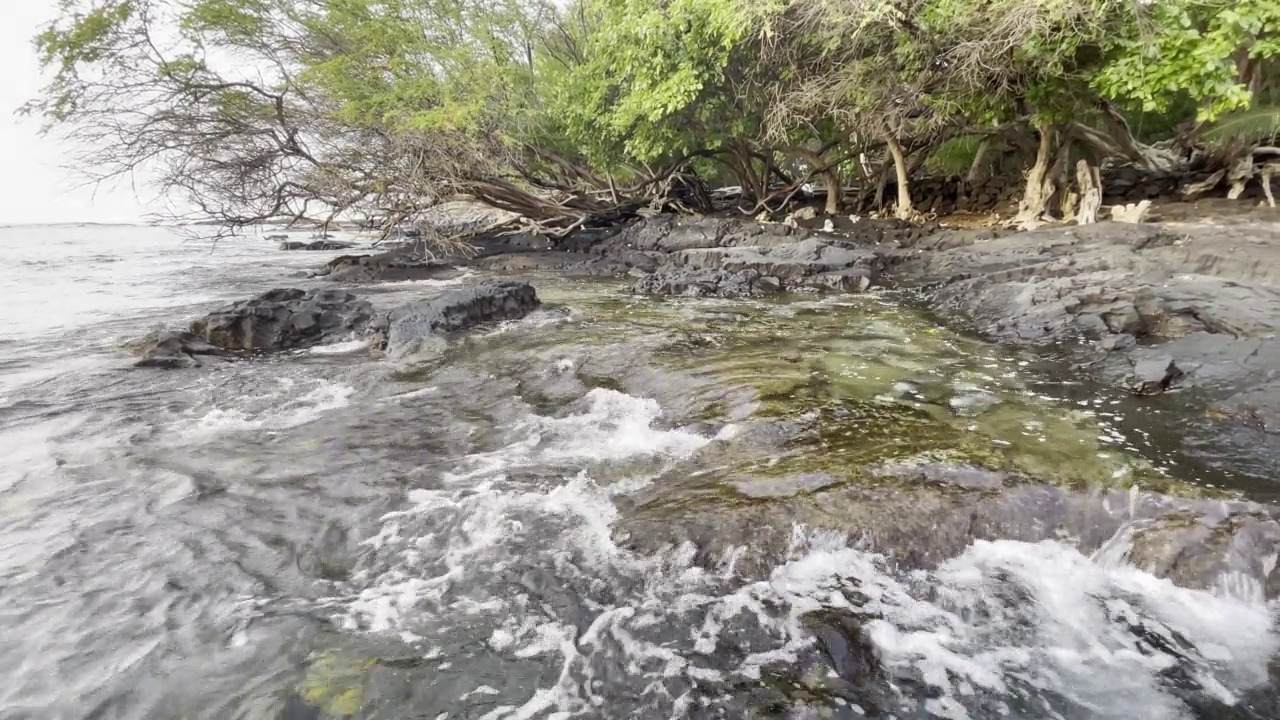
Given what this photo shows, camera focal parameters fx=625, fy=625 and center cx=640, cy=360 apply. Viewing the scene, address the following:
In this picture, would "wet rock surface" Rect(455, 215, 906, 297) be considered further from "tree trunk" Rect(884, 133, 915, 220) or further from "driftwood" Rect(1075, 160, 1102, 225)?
"driftwood" Rect(1075, 160, 1102, 225)

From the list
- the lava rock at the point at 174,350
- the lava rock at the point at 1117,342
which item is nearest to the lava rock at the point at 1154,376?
the lava rock at the point at 1117,342

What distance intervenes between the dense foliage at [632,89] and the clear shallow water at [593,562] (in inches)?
278

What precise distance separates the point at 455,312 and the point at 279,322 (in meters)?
2.47

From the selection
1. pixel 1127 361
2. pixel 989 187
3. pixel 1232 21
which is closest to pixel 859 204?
pixel 989 187

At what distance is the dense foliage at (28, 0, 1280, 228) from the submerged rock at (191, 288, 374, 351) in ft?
15.9

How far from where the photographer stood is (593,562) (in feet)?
11.9

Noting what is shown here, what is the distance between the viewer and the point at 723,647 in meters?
3.02

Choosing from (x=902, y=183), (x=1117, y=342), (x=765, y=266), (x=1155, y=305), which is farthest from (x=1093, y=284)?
(x=902, y=183)

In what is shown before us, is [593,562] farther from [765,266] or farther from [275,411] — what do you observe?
[765,266]

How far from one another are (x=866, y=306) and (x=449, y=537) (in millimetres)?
7521

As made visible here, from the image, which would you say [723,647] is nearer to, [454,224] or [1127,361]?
[1127,361]

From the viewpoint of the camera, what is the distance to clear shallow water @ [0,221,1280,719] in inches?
110

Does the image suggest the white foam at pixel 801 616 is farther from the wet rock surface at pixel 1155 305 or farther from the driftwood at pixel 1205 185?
the driftwood at pixel 1205 185

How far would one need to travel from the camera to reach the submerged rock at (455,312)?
8266mm
